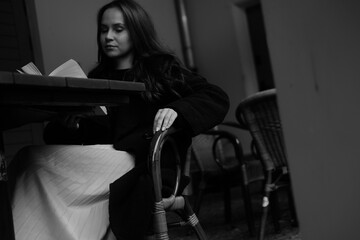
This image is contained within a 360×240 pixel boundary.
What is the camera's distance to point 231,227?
3375 millimetres

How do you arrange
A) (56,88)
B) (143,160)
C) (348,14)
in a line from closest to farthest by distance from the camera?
(348,14) < (56,88) < (143,160)

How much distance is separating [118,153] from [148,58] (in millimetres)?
464

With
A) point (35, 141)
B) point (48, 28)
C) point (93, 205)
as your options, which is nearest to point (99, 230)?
point (93, 205)

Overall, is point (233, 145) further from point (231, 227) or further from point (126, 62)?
point (126, 62)

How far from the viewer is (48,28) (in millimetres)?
4289

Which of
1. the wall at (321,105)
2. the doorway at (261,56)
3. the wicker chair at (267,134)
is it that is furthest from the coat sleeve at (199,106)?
the doorway at (261,56)

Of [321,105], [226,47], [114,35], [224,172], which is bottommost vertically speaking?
[224,172]

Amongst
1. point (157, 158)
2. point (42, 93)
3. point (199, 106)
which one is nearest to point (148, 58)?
point (199, 106)

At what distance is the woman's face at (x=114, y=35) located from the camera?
206 centimetres

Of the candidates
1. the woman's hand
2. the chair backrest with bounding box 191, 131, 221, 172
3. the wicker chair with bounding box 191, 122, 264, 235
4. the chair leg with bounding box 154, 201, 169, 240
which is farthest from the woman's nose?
the chair backrest with bounding box 191, 131, 221, 172

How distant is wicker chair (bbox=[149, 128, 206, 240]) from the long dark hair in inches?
8.6

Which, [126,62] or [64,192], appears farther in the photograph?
[126,62]

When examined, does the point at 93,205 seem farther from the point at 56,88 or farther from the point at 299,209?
the point at 299,209

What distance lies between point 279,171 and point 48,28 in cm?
239
